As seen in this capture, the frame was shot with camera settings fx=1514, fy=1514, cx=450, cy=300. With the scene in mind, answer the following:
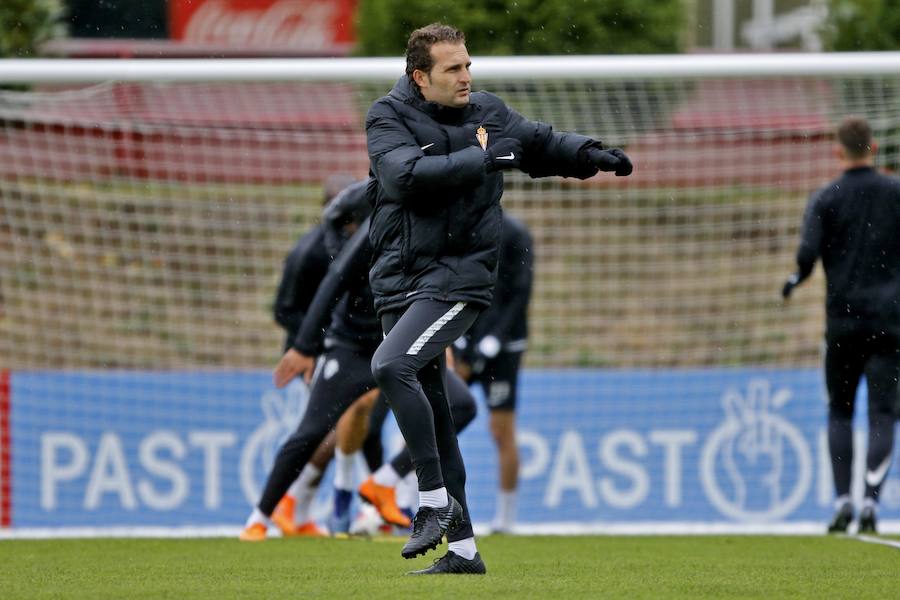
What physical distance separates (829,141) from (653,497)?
146 inches

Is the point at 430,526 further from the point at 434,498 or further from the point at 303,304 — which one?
the point at 303,304

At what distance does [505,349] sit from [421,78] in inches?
152

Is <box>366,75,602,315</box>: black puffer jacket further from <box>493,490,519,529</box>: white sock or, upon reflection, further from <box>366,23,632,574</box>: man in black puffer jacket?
<box>493,490,519,529</box>: white sock

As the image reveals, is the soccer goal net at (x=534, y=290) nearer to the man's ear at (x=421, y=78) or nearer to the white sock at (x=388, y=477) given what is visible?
the white sock at (x=388, y=477)

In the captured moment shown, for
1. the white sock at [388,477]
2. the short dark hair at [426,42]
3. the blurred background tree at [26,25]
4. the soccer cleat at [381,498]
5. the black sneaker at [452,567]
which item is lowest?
the soccer cleat at [381,498]

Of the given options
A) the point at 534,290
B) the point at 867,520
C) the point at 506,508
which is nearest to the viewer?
the point at 867,520

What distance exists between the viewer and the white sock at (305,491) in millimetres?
8320

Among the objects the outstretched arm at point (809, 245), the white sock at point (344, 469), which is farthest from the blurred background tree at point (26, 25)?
the outstretched arm at point (809, 245)

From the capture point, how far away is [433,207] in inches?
195

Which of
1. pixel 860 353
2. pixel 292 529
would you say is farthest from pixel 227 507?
pixel 860 353

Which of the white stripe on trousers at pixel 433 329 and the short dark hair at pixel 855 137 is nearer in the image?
the white stripe on trousers at pixel 433 329

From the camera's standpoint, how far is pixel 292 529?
8.34m

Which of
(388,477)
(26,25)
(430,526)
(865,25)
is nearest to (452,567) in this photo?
(430,526)

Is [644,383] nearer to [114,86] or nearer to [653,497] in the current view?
[653,497]
